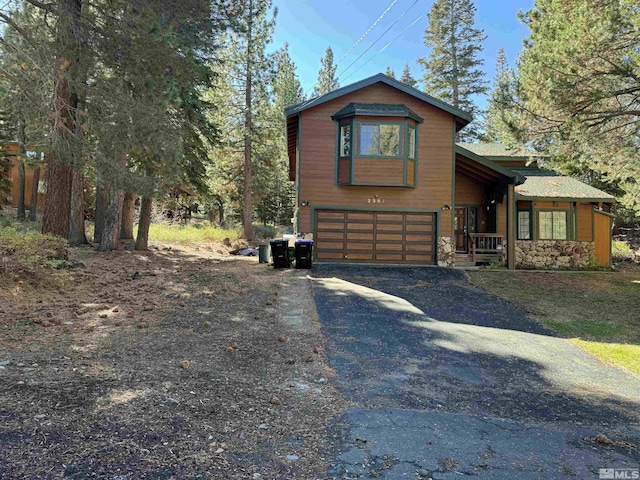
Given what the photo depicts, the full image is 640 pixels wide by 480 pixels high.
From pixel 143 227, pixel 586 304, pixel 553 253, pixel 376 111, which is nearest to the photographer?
pixel 586 304

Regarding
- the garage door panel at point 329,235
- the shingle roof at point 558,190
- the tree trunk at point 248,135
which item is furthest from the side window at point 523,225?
the tree trunk at point 248,135

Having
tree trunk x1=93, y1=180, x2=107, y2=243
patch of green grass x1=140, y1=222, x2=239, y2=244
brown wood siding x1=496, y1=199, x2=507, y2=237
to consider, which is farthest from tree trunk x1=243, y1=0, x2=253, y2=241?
brown wood siding x1=496, y1=199, x2=507, y2=237

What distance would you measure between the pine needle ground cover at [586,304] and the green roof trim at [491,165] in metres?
3.34

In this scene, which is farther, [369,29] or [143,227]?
[369,29]

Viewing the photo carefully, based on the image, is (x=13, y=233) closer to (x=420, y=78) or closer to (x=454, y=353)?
(x=454, y=353)

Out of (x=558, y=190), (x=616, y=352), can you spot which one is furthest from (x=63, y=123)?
(x=558, y=190)

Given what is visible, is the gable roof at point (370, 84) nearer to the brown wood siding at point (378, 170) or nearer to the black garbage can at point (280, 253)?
the brown wood siding at point (378, 170)

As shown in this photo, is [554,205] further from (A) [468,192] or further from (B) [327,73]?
(B) [327,73]

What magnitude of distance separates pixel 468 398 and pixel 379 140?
35.4ft

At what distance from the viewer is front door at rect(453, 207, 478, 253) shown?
675 inches

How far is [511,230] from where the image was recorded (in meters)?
15.2

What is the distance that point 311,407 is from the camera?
142 inches

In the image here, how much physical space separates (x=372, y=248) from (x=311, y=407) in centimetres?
1089

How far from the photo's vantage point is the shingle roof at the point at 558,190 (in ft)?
53.0
